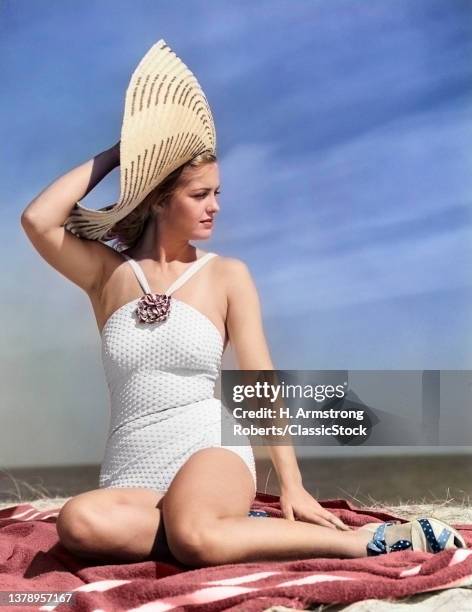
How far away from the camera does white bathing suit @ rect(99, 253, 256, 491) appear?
2025 mm

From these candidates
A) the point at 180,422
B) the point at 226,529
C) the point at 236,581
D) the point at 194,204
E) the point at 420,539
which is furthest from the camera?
the point at 194,204

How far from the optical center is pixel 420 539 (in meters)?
1.89

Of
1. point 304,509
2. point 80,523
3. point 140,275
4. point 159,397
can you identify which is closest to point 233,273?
point 140,275

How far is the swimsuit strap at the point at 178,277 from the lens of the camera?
7.11ft

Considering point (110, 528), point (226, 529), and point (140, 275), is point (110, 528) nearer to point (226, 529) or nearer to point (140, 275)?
point (226, 529)

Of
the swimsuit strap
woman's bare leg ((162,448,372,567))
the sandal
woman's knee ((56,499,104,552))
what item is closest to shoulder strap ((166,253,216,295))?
the swimsuit strap

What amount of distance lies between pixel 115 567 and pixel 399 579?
1.81 ft

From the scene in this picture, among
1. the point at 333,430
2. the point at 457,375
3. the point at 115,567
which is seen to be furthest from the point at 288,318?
the point at 115,567

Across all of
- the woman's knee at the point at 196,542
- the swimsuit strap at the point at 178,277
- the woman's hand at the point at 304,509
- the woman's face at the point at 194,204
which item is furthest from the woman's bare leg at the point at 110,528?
the woman's face at the point at 194,204

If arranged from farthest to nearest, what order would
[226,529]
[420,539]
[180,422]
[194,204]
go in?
[194,204]
[180,422]
[420,539]
[226,529]

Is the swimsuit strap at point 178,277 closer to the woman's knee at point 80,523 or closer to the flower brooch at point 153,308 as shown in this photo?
the flower brooch at point 153,308

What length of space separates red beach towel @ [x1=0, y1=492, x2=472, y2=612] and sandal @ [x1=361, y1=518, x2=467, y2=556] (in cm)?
7

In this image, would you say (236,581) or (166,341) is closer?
(236,581)

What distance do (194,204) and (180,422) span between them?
0.53 m
